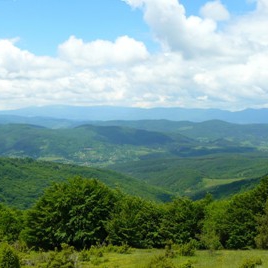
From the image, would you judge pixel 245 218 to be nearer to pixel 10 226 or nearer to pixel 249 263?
pixel 249 263

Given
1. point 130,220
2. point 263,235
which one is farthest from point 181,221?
point 263,235

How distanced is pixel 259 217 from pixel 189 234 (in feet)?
31.0

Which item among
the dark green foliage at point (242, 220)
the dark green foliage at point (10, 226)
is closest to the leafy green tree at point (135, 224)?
the dark green foliage at point (242, 220)

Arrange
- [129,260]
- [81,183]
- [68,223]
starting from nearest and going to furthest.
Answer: [129,260] < [68,223] < [81,183]

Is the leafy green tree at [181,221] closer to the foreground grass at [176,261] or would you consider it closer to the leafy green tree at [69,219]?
the leafy green tree at [69,219]

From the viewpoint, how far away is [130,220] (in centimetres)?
4938

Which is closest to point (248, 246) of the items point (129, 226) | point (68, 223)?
point (129, 226)

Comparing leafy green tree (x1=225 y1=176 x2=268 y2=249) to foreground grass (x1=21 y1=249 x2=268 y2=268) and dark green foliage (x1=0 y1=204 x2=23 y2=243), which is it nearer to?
foreground grass (x1=21 y1=249 x2=268 y2=268)

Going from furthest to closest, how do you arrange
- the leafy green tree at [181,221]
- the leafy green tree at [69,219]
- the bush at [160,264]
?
the leafy green tree at [181,221] < the leafy green tree at [69,219] < the bush at [160,264]

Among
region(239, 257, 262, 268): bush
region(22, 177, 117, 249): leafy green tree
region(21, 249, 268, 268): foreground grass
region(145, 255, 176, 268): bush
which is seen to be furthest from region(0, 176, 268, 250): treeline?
region(145, 255, 176, 268): bush

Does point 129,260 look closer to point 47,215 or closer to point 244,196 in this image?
point 47,215

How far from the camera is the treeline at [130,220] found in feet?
159

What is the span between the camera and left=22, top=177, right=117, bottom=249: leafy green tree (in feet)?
163

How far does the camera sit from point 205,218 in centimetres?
5231
